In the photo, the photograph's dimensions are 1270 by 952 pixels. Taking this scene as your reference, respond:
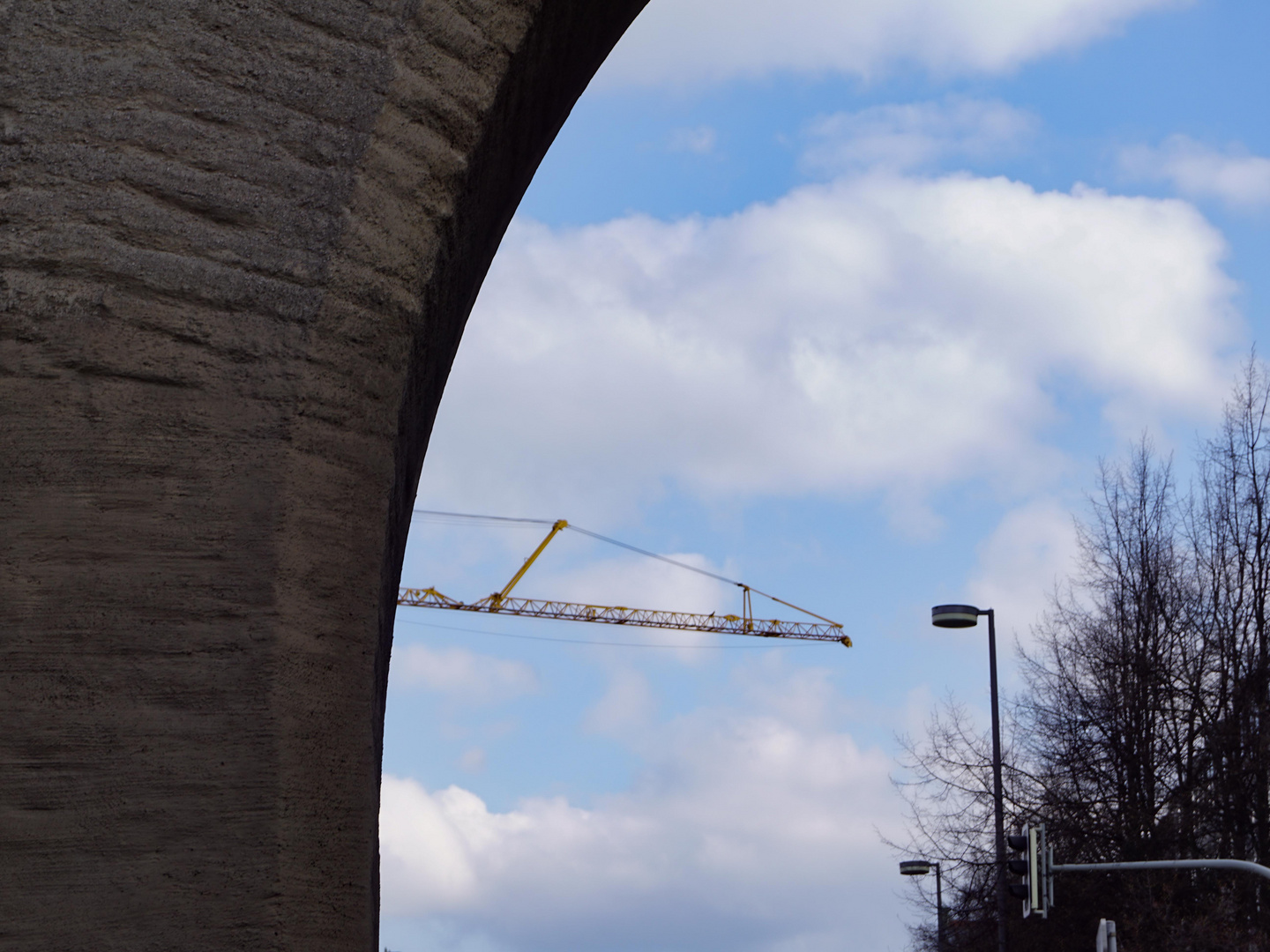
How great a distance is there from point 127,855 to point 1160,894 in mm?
19707

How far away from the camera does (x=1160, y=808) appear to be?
2059 centimetres

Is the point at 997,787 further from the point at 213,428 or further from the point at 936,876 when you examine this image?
the point at 213,428

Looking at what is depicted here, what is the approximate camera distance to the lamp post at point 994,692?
16547mm

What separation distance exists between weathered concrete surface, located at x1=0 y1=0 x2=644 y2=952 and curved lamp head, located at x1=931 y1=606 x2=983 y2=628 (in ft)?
46.1

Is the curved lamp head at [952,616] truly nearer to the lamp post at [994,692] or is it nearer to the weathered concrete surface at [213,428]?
the lamp post at [994,692]

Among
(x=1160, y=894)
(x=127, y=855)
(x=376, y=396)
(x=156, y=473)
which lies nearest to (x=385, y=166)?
(x=376, y=396)

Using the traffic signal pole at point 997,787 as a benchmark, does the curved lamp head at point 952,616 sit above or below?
above

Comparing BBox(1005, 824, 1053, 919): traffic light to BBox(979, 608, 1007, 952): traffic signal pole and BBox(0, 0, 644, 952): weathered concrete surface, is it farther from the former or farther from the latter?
BBox(0, 0, 644, 952): weathered concrete surface

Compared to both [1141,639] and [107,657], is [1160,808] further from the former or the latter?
[107,657]

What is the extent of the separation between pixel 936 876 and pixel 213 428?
69.4ft

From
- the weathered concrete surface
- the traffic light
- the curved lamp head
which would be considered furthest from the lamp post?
the weathered concrete surface

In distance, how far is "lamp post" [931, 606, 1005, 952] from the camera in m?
16.5

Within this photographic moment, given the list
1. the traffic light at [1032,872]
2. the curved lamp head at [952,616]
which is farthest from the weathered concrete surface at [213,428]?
the curved lamp head at [952,616]

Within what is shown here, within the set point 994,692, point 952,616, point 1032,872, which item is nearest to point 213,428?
point 1032,872
